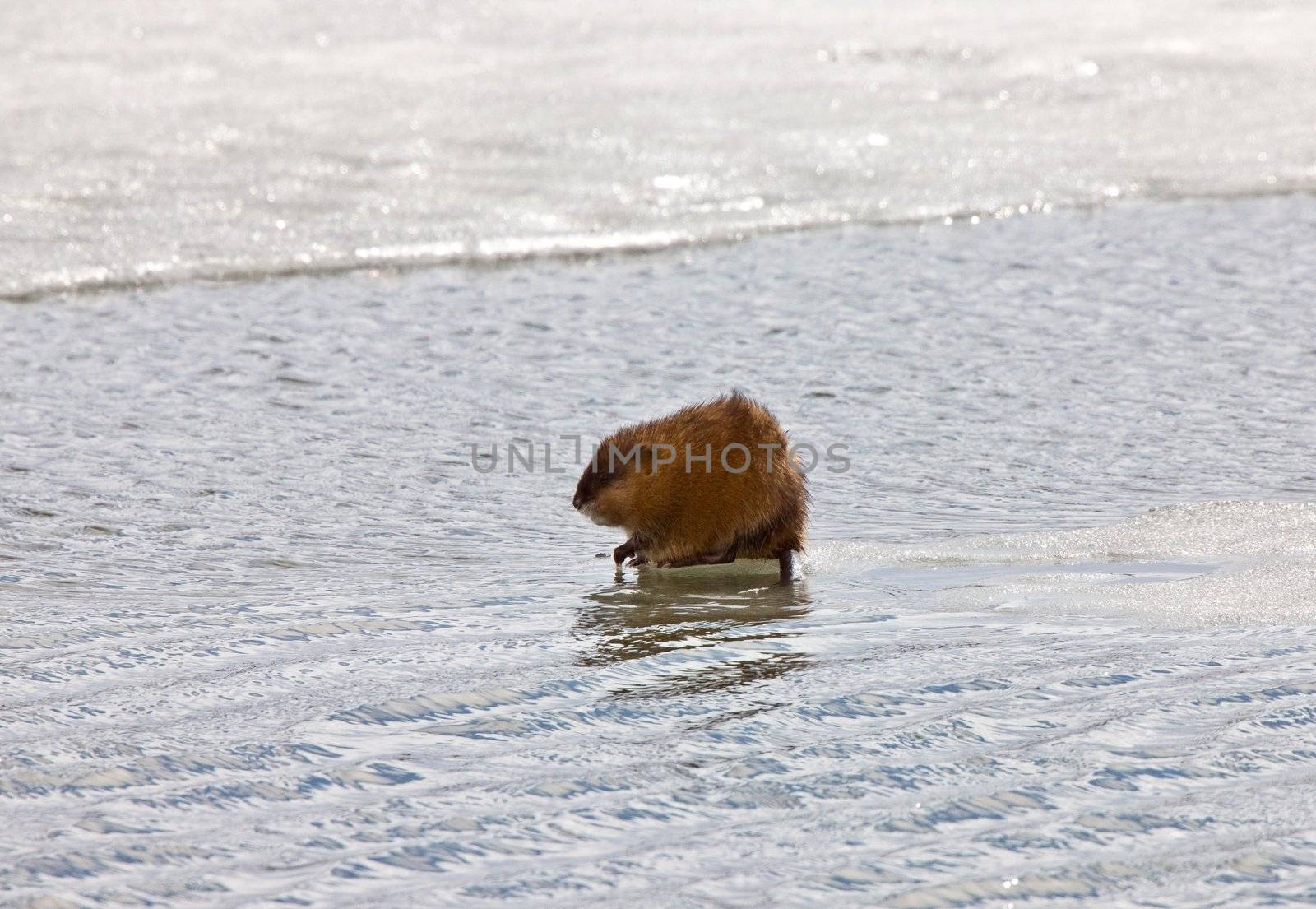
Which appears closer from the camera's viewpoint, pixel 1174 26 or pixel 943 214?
pixel 943 214

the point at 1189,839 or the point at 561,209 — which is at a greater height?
the point at 561,209

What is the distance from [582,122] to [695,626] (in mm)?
8531

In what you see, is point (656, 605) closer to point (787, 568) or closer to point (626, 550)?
point (626, 550)

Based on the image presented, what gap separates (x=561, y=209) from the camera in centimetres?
1093

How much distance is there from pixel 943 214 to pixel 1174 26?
20.0ft

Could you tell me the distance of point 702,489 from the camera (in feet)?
18.5

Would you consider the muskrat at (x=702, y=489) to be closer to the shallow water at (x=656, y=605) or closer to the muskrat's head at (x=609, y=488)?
the muskrat's head at (x=609, y=488)

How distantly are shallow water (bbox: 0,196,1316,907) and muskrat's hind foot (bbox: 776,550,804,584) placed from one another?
8 cm

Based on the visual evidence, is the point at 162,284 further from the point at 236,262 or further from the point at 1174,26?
the point at 1174,26

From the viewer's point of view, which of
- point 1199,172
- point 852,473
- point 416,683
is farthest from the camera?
point 1199,172

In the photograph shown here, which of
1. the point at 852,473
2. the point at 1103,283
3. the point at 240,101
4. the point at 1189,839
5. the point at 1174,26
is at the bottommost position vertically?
the point at 1189,839

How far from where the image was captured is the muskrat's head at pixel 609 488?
5672mm

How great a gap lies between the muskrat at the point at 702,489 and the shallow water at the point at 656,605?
144 millimetres

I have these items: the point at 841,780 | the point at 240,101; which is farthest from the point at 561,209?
the point at 841,780
